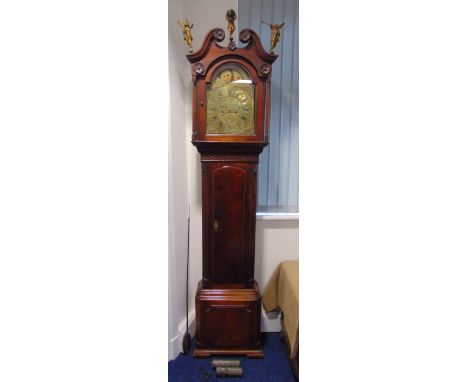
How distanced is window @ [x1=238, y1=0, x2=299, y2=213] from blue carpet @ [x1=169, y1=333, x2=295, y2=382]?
86 centimetres

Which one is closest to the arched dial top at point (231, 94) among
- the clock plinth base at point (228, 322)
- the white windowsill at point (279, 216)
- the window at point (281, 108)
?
the window at point (281, 108)

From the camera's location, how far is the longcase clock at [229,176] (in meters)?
1.52

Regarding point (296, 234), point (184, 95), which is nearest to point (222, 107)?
point (184, 95)

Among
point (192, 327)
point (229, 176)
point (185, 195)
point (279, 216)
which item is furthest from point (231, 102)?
point (192, 327)

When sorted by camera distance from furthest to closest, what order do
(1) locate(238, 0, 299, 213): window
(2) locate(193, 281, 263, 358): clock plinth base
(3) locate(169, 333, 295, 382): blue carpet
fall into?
(1) locate(238, 0, 299, 213): window
(2) locate(193, 281, 263, 358): clock plinth base
(3) locate(169, 333, 295, 382): blue carpet

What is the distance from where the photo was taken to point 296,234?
194 cm

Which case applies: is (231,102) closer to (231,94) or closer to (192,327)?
(231,94)

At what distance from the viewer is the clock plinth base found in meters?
1.61

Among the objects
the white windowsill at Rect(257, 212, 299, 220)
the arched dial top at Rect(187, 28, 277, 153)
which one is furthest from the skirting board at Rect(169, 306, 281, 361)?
the arched dial top at Rect(187, 28, 277, 153)

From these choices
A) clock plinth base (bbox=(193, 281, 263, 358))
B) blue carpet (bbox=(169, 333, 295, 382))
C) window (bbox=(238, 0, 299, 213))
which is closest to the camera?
blue carpet (bbox=(169, 333, 295, 382))

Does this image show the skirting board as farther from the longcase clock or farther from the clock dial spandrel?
the clock dial spandrel

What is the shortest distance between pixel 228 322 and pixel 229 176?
2.56 feet
